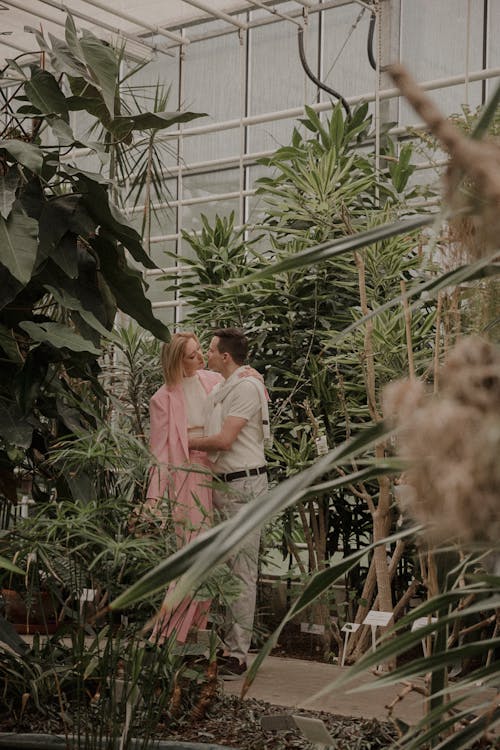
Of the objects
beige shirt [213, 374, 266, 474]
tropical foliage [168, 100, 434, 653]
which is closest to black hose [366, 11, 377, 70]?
tropical foliage [168, 100, 434, 653]

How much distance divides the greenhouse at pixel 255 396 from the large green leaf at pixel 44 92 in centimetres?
1

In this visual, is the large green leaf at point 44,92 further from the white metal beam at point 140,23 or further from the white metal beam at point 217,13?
the white metal beam at point 140,23

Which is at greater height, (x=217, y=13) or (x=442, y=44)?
(x=217, y=13)

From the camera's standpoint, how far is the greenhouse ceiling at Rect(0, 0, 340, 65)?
7830 mm

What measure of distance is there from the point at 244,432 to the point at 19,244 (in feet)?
6.06

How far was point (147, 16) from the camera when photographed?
26.8ft

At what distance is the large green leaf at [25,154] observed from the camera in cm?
319

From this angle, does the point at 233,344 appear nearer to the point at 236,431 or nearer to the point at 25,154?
the point at 236,431

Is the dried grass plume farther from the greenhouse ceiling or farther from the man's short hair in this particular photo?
the greenhouse ceiling

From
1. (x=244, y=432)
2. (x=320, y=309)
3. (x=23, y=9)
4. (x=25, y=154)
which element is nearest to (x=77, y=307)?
(x=25, y=154)

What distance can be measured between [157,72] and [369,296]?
435cm

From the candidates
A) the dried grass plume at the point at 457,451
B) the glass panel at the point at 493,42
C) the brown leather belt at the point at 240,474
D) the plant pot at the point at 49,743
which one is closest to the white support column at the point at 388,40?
the glass panel at the point at 493,42

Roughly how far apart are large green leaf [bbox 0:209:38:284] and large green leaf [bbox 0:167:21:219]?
0.04 meters

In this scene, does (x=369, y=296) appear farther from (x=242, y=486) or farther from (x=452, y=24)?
(x=452, y=24)
